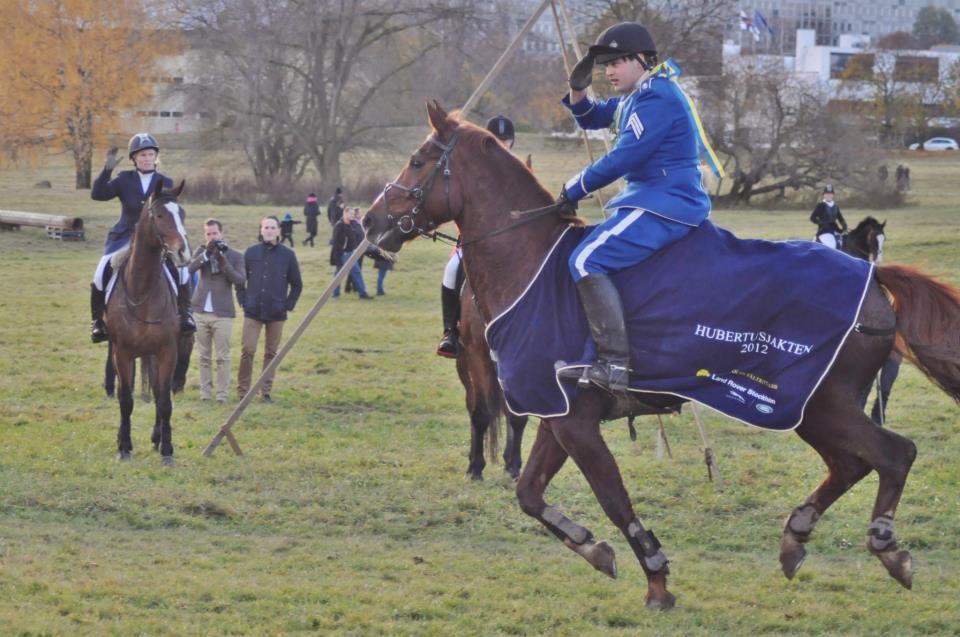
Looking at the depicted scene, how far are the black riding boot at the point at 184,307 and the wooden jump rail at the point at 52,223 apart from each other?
2631cm

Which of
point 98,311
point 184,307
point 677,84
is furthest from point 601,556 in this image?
point 98,311

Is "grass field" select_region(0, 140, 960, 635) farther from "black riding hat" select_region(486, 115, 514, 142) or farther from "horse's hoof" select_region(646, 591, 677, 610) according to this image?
"black riding hat" select_region(486, 115, 514, 142)

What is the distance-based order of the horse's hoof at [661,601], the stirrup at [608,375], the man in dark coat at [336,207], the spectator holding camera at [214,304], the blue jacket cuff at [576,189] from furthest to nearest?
the man in dark coat at [336,207]
the spectator holding camera at [214,304]
the blue jacket cuff at [576,189]
the horse's hoof at [661,601]
the stirrup at [608,375]

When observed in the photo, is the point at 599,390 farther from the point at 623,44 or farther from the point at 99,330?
the point at 99,330

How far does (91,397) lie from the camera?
16.1m

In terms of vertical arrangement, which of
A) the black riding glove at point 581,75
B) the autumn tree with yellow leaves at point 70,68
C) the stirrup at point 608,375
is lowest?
the stirrup at point 608,375

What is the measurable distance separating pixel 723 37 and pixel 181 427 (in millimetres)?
46735

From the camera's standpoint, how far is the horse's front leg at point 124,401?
12.2m

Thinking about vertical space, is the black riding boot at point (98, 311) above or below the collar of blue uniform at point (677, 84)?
below

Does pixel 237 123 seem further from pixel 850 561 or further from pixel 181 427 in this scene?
pixel 850 561

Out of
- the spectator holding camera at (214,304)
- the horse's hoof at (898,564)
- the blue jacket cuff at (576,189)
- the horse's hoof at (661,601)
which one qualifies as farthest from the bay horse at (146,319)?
the horse's hoof at (898,564)

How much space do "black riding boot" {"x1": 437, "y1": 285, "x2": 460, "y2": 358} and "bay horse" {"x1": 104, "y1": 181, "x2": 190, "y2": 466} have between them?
2.45 metres

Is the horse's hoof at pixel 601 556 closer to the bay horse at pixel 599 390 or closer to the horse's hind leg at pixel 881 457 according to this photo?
the bay horse at pixel 599 390

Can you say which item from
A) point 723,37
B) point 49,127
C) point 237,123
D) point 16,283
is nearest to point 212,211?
point 237,123
